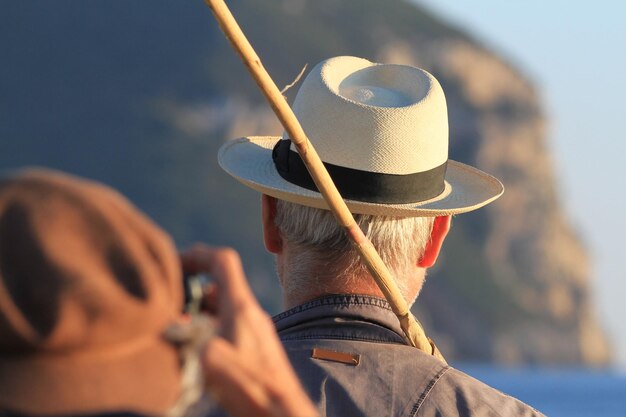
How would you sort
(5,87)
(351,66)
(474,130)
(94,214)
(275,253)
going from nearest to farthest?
(94,214) < (275,253) < (351,66) < (5,87) < (474,130)

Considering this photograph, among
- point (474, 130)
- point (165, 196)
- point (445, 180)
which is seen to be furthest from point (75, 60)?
point (445, 180)

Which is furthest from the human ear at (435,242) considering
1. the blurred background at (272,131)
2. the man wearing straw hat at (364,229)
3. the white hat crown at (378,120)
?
the blurred background at (272,131)

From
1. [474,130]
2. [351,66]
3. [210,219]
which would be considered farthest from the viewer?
[474,130]

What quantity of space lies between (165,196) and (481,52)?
3104 cm

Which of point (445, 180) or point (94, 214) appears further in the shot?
point (445, 180)

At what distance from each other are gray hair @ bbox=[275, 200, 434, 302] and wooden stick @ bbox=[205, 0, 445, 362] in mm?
120

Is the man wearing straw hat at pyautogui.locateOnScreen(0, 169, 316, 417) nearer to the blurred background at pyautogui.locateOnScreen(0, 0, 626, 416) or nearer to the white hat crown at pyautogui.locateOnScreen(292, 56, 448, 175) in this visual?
the white hat crown at pyautogui.locateOnScreen(292, 56, 448, 175)

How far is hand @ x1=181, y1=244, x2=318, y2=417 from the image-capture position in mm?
1822

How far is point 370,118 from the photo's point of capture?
3.74 meters

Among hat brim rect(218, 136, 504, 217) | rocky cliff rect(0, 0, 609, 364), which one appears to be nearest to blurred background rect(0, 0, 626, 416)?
rocky cliff rect(0, 0, 609, 364)

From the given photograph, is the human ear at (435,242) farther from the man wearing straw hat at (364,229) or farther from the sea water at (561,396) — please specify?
the sea water at (561,396)

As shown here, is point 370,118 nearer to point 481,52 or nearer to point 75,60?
point 75,60

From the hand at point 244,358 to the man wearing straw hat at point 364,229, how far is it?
1.34 metres

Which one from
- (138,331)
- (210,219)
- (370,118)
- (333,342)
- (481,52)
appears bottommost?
(210,219)
